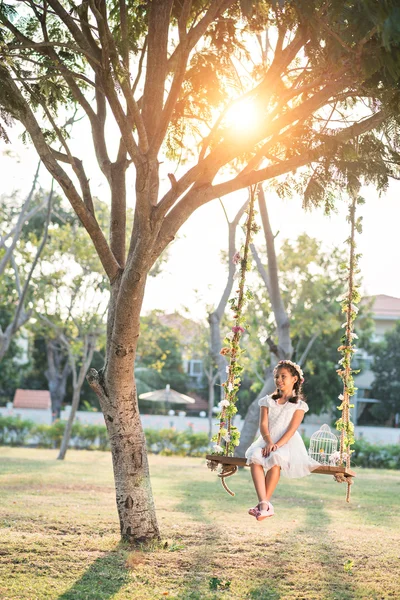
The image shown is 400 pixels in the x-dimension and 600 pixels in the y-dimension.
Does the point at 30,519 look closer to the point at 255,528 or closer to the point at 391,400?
the point at 255,528

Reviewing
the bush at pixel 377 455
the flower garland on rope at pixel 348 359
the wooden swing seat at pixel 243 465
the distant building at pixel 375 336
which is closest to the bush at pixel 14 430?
the bush at pixel 377 455

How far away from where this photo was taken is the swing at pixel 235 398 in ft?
22.5

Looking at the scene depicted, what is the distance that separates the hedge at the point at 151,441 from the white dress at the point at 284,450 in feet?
51.4

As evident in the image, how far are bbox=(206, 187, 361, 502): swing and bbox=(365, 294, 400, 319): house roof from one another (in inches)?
1063

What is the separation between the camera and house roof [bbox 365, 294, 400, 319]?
34688 mm

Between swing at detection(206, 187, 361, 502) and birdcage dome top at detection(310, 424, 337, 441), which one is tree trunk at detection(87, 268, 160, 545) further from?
birdcage dome top at detection(310, 424, 337, 441)

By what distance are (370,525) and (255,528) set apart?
5.23ft

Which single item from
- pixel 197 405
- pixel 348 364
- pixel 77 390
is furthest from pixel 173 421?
pixel 348 364

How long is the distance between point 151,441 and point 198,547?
15711 mm

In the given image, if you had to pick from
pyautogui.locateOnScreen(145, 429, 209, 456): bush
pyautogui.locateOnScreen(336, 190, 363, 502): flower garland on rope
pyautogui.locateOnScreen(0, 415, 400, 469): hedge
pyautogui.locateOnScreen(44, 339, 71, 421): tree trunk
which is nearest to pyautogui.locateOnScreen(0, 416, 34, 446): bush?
pyautogui.locateOnScreen(0, 415, 400, 469): hedge

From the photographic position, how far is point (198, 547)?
7785mm

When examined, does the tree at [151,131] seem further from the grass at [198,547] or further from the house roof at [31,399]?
the house roof at [31,399]

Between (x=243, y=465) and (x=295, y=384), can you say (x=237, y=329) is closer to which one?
(x=295, y=384)

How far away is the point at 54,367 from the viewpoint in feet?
116
